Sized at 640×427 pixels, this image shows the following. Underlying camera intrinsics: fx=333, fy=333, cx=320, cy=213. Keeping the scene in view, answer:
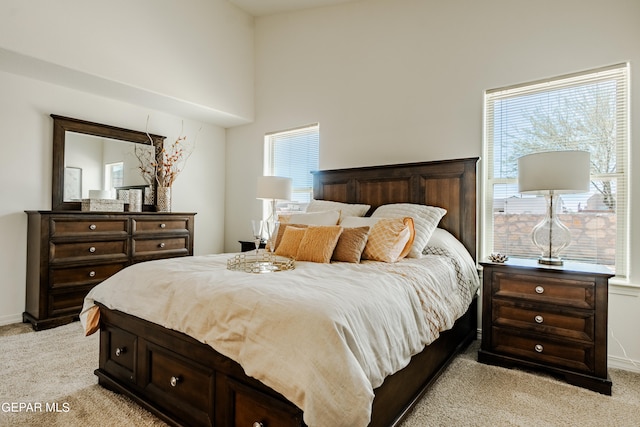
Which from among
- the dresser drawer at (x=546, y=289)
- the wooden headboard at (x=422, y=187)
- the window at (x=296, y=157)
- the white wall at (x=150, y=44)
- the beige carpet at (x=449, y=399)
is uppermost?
the white wall at (x=150, y=44)

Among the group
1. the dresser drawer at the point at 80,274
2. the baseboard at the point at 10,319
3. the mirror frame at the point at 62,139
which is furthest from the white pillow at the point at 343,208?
the baseboard at the point at 10,319

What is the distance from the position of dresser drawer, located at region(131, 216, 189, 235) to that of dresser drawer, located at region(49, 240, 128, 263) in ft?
0.69

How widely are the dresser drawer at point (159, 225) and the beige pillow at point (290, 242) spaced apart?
2.00m

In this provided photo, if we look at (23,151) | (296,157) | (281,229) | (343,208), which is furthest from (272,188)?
(23,151)

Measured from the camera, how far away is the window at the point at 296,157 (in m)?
4.23

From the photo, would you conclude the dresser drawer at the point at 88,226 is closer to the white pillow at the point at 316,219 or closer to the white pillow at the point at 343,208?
the white pillow at the point at 316,219

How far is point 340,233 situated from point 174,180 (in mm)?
2974

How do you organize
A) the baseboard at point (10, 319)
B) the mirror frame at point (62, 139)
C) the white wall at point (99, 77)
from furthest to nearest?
the mirror frame at point (62, 139) < the baseboard at point (10, 319) < the white wall at point (99, 77)

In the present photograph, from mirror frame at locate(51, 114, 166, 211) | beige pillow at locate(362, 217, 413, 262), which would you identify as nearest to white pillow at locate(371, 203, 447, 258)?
beige pillow at locate(362, 217, 413, 262)

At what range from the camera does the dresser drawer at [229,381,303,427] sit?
1172 mm

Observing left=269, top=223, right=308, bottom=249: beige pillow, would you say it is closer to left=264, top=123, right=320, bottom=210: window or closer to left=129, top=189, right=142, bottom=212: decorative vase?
left=264, top=123, right=320, bottom=210: window

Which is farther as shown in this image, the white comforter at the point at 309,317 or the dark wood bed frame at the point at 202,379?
the dark wood bed frame at the point at 202,379

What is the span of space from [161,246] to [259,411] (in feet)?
10.1

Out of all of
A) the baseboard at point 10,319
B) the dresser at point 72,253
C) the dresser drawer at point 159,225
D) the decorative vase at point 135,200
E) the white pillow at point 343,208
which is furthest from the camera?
the decorative vase at point 135,200
